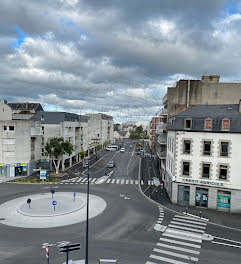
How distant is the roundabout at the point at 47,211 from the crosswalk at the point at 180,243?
9638 millimetres

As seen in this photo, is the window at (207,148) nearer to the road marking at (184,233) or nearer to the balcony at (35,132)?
the road marking at (184,233)

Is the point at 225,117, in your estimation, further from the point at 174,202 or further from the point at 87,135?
the point at 87,135

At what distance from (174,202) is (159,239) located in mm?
11451

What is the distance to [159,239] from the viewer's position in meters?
19.2

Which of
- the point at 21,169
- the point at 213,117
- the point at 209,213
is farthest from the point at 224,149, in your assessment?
the point at 21,169

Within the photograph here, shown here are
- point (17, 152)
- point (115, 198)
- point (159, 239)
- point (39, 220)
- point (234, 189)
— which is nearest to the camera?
point (159, 239)

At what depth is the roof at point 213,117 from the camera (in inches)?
1017

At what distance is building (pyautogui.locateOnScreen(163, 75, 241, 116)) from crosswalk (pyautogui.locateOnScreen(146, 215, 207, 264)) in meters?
22.1

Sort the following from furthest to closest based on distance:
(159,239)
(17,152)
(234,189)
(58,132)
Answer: (58,132) < (17,152) < (234,189) < (159,239)

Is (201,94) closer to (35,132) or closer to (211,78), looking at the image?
(211,78)

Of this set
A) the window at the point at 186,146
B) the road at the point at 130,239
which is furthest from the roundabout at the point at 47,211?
the window at the point at 186,146

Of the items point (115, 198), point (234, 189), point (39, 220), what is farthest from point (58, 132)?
point (234, 189)

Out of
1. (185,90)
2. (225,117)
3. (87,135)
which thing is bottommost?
(87,135)

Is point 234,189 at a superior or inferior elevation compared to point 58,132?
inferior
